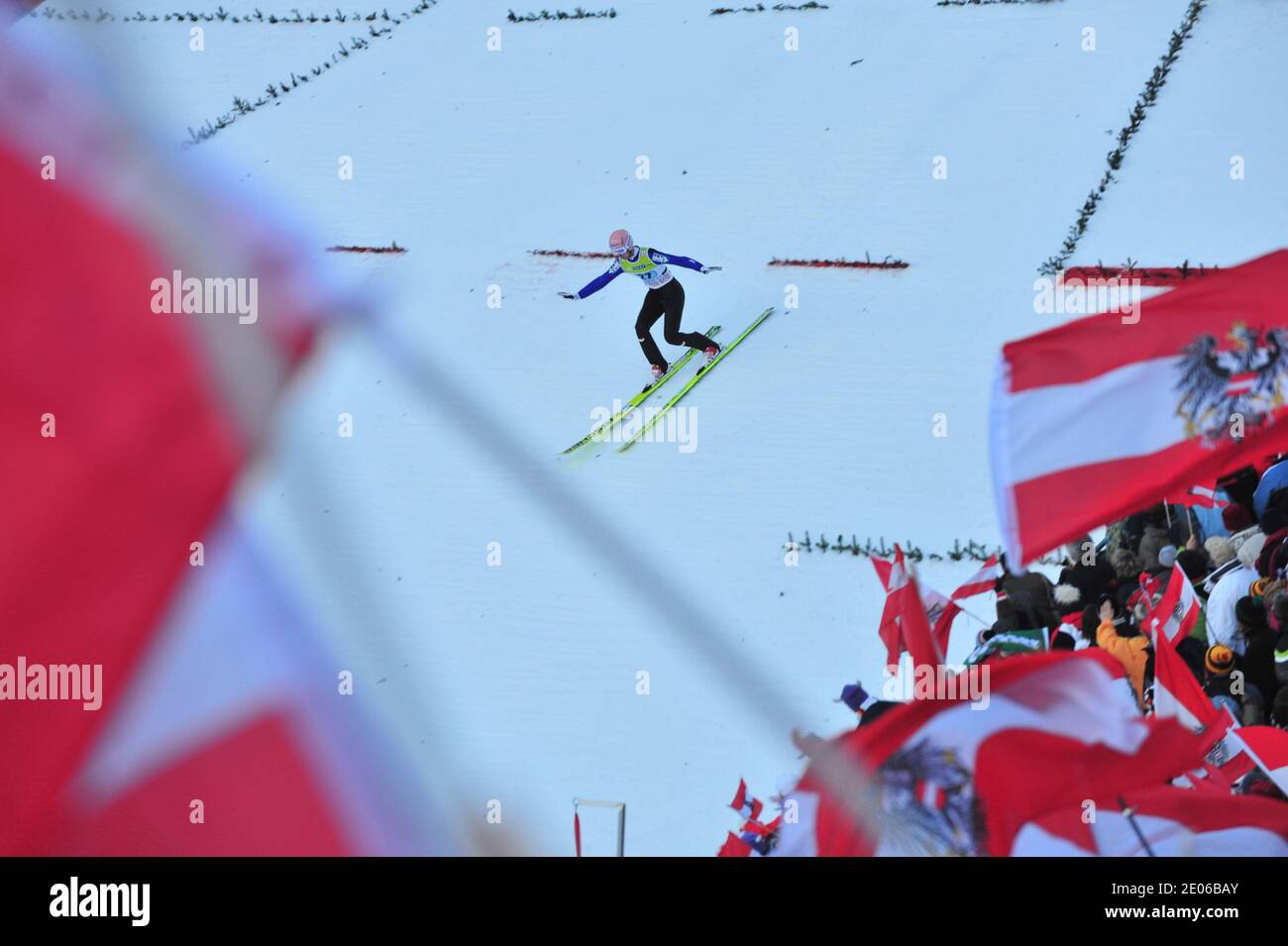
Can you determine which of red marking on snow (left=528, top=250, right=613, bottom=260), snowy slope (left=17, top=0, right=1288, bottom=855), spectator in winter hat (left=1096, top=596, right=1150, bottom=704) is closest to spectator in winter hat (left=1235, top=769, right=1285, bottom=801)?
spectator in winter hat (left=1096, top=596, right=1150, bottom=704)

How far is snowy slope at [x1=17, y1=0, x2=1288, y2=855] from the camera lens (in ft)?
23.1

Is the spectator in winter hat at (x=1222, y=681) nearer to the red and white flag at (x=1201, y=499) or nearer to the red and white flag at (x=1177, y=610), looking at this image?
the red and white flag at (x=1177, y=610)

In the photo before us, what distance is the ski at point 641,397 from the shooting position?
855cm

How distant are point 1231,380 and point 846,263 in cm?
544

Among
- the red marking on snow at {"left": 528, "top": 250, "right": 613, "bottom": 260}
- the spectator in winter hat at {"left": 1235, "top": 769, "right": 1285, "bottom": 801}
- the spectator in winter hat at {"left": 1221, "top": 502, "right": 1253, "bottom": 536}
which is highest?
the red marking on snow at {"left": 528, "top": 250, "right": 613, "bottom": 260}

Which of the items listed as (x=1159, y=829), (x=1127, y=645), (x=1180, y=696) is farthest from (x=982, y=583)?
(x=1159, y=829)

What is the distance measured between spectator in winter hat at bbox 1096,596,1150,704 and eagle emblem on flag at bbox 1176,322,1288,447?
1.22m

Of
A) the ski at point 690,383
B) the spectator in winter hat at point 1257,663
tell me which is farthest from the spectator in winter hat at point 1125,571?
the ski at point 690,383

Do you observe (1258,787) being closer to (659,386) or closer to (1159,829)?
(1159,829)

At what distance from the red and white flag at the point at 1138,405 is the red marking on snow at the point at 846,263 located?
16.6ft

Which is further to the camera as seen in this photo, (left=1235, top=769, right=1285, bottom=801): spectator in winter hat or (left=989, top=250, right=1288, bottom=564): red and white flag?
(left=1235, top=769, right=1285, bottom=801): spectator in winter hat

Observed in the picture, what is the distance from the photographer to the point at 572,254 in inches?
394

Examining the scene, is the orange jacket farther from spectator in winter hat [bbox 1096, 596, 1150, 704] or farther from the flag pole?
the flag pole
